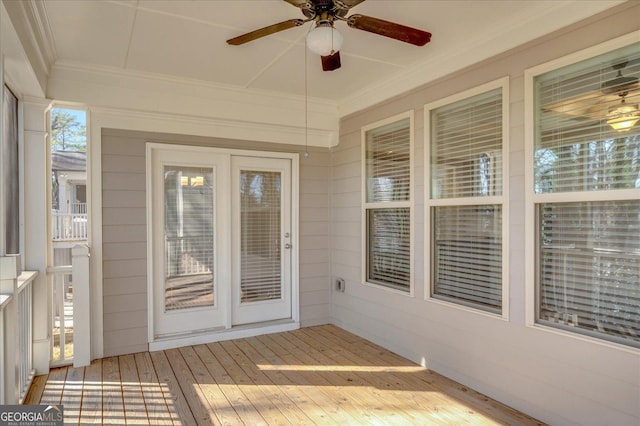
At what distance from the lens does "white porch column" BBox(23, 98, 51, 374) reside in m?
3.28

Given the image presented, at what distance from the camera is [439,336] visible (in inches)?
132

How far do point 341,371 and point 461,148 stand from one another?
2.13m

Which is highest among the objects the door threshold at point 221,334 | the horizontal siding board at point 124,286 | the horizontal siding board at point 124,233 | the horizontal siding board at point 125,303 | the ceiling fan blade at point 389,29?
the ceiling fan blade at point 389,29

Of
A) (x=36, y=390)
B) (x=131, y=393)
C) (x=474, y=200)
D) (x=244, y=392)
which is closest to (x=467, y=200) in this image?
(x=474, y=200)

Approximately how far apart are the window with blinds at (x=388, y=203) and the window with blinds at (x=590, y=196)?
1.27 meters

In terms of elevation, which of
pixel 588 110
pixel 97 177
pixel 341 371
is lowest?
pixel 341 371

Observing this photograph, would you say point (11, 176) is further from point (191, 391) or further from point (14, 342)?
point (191, 391)

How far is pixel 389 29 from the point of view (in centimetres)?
214

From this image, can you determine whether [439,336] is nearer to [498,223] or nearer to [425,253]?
[425,253]

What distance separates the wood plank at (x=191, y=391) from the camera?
264 centimetres

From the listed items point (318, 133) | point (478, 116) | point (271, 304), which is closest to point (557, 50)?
point (478, 116)

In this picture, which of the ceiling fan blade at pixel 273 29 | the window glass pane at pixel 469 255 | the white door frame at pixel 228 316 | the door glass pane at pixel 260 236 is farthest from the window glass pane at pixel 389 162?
the ceiling fan blade at pixel 273 29

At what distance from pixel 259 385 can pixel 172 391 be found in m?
0.66

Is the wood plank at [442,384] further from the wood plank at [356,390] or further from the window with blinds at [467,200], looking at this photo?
the window with blinds at [467,200]
